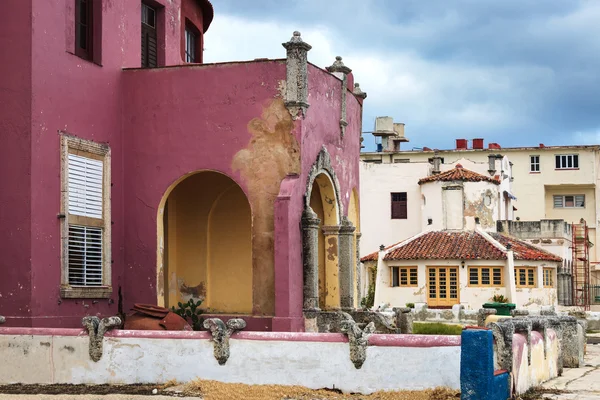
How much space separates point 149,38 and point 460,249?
26.2 meters

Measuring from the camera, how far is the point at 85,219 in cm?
1845

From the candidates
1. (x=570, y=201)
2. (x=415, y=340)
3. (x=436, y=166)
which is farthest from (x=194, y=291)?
(x=570, y=201)

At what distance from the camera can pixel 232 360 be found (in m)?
14.8

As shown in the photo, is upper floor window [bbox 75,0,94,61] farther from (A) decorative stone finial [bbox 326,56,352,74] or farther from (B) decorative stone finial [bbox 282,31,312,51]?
(A) decorative stone finial [bbox 326,56,352,74]

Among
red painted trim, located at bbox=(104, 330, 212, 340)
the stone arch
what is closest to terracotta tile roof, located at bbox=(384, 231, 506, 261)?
the stone arch

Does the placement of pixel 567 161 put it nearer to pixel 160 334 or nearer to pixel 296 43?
pixel 296 43

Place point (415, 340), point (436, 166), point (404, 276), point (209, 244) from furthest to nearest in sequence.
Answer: point (436, 166)
point (404, 276)
point (209, 244)
point (415, 340)

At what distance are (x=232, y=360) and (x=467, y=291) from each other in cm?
3075

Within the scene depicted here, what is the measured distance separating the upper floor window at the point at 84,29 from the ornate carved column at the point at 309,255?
498 centimetres

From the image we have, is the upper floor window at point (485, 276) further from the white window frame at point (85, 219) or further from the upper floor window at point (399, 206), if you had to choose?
the white window frame at point (85, 219)

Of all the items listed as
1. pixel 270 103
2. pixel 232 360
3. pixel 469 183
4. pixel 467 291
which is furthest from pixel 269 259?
pixel 469 183

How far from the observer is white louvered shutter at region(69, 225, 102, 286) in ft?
59.3

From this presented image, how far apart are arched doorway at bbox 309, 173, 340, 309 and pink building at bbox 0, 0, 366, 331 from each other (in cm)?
3

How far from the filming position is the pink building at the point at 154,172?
1717 centimetres
